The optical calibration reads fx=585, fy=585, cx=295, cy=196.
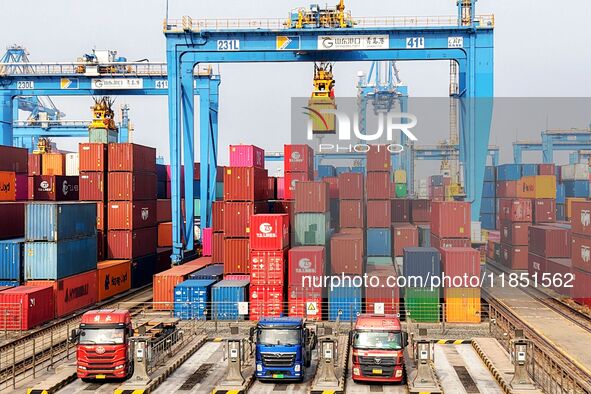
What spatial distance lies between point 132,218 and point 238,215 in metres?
9.70

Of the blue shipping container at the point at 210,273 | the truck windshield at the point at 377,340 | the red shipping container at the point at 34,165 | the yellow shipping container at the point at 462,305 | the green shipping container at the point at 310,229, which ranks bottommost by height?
the yellow shipping container at the point at 462,305

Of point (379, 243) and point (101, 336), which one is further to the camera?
point (379, 243)

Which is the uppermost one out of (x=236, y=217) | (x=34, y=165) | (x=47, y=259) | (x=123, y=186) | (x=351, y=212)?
(x=34, y=165)

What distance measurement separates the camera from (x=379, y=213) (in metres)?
38.4

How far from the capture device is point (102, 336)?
18.5 metres

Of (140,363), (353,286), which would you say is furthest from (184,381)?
(353,286)

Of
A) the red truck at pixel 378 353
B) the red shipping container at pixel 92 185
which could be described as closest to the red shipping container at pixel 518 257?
the red shipping container at pixel 92 185

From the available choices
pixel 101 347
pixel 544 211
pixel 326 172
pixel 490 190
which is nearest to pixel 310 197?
pixel 101 347

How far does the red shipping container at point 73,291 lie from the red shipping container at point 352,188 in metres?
16.1

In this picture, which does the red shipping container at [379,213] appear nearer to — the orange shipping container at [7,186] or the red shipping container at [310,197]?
the red shipping container at [310,197]

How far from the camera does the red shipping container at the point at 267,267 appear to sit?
28.3m

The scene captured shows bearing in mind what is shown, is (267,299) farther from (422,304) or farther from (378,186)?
(378,186)

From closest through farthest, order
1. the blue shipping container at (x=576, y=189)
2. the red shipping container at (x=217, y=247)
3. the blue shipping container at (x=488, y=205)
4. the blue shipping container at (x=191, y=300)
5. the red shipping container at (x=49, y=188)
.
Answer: the blue shipping container at (x=191, y=300) < the red shipping container at (x=217, y=247) < the red shipping container at (x=49, y=188) < the blue shipping container at (x=488, y=205) < the blue shipping container at (x=576, y=189)

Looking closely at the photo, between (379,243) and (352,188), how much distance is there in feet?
13.1
